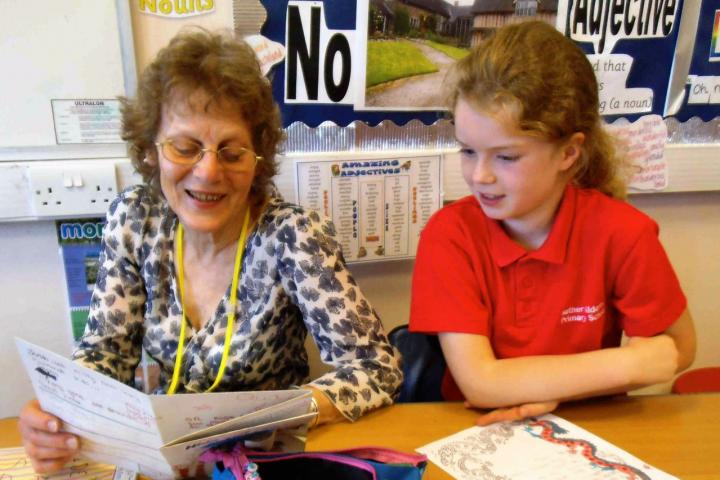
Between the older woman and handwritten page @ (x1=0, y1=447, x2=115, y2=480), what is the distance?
0.23 m

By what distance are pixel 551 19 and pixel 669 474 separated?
111cm

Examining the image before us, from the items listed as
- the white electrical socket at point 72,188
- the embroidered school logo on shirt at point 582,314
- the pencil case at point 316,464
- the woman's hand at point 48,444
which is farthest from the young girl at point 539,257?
the white electrical socket at point 72,188

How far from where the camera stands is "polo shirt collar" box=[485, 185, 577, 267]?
104 cm

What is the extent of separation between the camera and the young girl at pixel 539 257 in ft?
3.07

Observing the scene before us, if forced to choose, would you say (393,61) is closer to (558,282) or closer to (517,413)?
(558,282)

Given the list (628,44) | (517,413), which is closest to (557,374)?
(517,413)

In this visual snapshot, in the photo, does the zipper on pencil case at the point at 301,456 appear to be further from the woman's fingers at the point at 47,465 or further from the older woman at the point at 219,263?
the woman's fingers at the point at 47,465

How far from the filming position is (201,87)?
983mm

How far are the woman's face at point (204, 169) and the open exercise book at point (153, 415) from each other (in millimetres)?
356

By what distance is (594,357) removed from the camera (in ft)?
3.09

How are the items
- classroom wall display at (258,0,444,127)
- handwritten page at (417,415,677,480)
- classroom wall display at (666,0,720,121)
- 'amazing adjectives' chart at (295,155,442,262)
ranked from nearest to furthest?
1. handwritten page at (417,415,677,480)
2. classroom wall display at (258,0,444,127)
3. 'amazing adjectives' chart at (295,155,442,262)
4. classroom wall display at (666,0,720,121)

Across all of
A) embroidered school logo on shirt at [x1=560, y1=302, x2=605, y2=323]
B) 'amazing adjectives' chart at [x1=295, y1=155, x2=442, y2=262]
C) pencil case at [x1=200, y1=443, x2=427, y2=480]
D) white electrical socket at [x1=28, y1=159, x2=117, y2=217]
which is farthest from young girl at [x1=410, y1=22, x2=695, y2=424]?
white electrical socket at [x1=28, y1=159, x2=117, y2=217]

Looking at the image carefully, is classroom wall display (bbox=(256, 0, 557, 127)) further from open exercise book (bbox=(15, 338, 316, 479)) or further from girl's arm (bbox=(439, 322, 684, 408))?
open exercise book (bbox=(15, 338, 316, 479))

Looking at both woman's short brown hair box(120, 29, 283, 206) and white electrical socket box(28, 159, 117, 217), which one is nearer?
woman's short brown hair box(120, 29, 283, 206)
